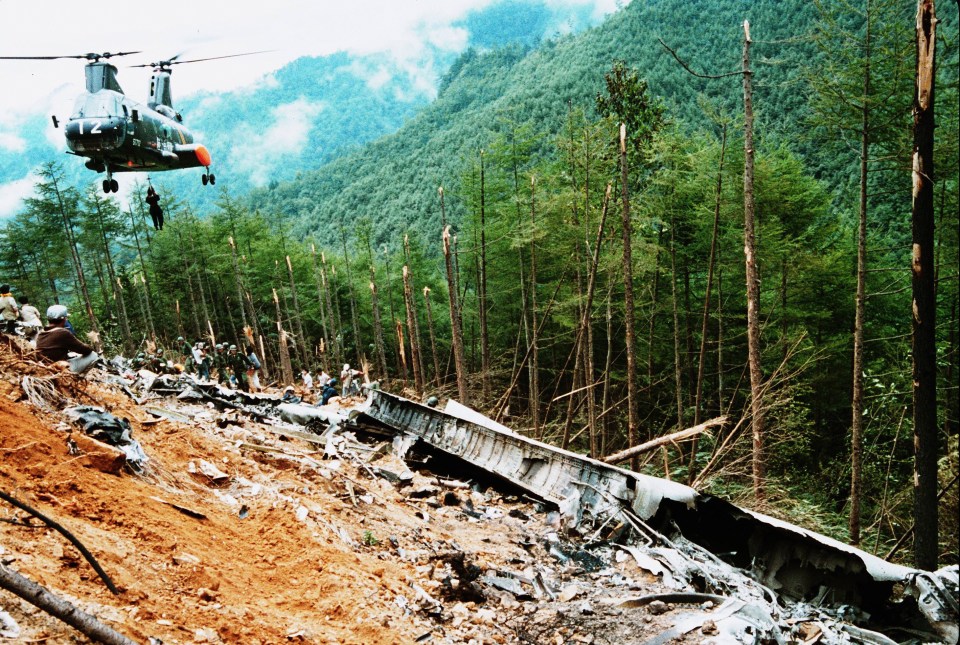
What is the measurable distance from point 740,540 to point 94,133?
490 inches

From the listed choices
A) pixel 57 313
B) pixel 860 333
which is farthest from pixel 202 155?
Answer: pixel 860 333

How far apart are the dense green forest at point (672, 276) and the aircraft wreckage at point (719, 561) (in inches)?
72.5

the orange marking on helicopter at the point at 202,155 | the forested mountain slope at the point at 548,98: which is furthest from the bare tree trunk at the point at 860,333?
the forested mountain slope at the point at 548,98

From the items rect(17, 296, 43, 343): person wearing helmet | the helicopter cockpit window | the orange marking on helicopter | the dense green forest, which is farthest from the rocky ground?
the orange marking on helicopter

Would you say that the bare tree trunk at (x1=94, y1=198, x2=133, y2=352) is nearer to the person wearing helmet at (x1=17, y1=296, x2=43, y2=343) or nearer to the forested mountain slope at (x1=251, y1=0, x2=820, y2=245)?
the person wearing helmet at (x1=17, y1=296, x2=43, y2=343)

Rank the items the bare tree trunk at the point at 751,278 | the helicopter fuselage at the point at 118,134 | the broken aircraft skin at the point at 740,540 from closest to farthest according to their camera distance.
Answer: the broken aircraft skin at the point at 740,540
the bare tree trunk at the point at 751,278
the helicopter fuselage at the point at 118,134

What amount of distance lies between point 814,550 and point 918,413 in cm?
192

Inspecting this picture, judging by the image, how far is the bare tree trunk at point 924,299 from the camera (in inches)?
174

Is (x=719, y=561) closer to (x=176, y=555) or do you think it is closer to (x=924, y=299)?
(x=924, y=299)

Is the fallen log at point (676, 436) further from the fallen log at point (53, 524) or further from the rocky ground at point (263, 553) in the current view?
the fallen log at point (53, 524)

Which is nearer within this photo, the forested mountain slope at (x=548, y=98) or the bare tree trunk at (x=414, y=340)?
the bare tree trunk at (x=414, y=340)

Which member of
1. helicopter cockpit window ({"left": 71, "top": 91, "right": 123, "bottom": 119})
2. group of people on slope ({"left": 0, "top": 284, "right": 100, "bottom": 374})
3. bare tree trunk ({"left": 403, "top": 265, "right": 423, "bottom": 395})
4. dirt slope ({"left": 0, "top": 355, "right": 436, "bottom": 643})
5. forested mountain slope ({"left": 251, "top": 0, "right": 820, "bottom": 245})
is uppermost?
forested mountain slope ({"left": 251, "top": 0, "right": 820, "bottom": 245})

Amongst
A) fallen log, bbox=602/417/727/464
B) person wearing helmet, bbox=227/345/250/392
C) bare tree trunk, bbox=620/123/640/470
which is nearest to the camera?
fallen log, bbox=602/417/727/464

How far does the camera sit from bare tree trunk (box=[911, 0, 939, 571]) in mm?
4430
